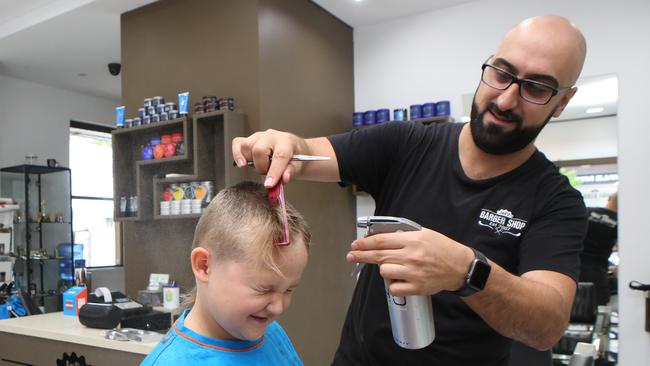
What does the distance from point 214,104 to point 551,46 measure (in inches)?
99.7

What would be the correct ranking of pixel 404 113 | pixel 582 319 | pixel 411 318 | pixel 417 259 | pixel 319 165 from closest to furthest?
pixel 417 259, pixel 411 318, pixel 319 165, pixel 582 319, pixel 404 113

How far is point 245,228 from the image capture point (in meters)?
1.07

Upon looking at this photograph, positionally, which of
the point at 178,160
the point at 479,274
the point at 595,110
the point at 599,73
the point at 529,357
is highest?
the point at 599,73

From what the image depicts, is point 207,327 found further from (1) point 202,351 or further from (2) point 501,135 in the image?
(2) point 501,135

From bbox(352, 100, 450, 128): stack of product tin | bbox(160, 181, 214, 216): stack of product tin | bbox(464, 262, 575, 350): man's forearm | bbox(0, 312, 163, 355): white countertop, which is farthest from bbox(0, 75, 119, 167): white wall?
bbox(464, 262, 575, 350): man's forearm

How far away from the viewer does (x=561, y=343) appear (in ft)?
11.7

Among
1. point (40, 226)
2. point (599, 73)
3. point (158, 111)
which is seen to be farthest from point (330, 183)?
point (40, 226)

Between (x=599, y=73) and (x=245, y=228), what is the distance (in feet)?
10.9

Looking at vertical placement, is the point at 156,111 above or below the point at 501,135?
above

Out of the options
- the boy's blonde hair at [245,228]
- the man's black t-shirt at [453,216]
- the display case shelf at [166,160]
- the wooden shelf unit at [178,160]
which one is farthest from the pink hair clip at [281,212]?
the display case shelf at [166,160]

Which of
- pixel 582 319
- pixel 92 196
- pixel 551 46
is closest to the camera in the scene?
pixel 551 46

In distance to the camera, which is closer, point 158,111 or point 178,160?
point 178,160

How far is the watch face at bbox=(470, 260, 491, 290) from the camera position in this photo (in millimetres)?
892

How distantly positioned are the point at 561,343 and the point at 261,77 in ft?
9.71
